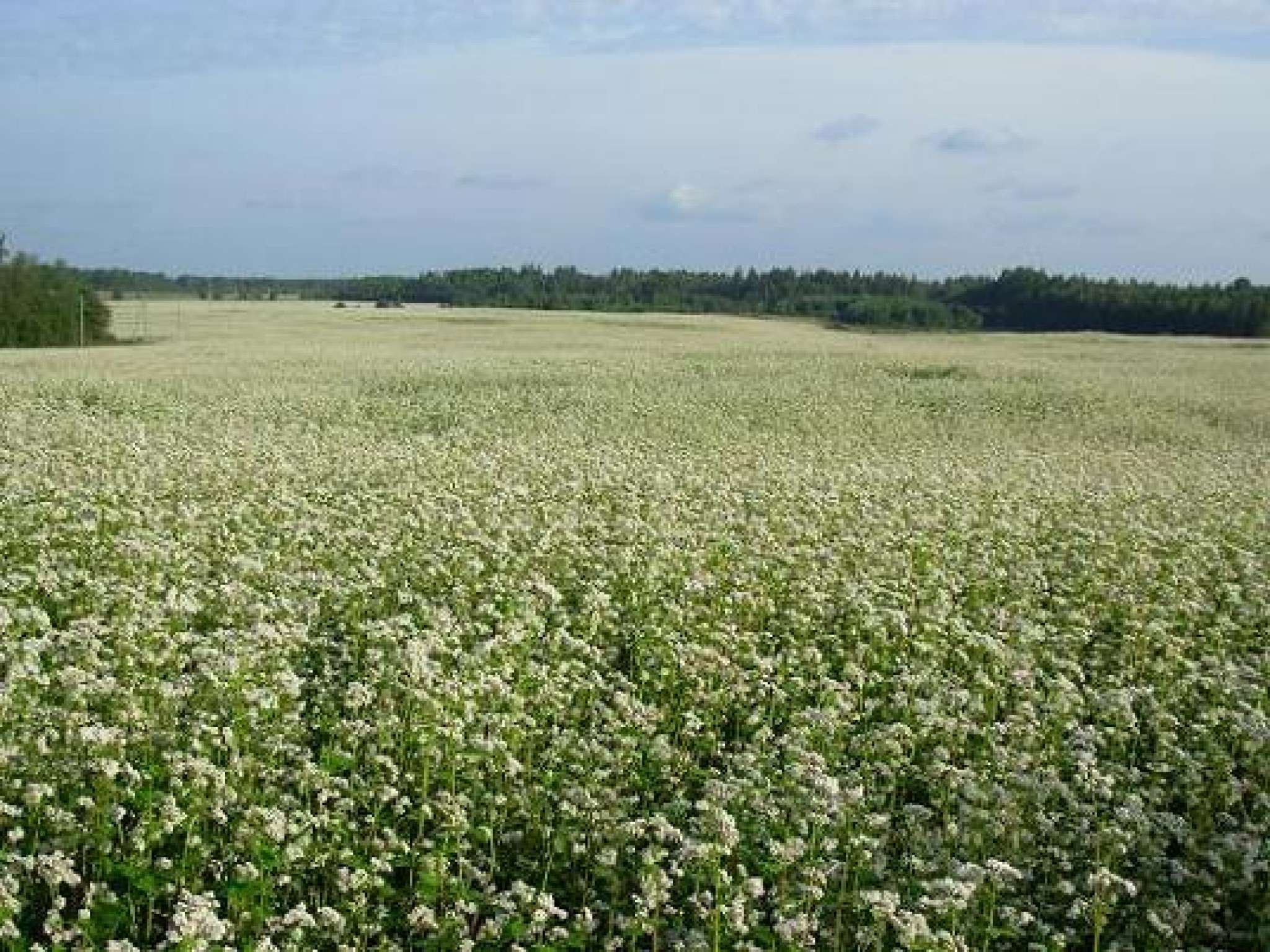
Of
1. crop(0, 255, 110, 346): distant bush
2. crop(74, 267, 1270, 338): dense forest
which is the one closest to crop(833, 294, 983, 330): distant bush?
crop(74, 267, 1270, 338): dense forest

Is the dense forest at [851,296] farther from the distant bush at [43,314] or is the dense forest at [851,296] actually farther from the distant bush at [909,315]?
the distant bush at [43,314]

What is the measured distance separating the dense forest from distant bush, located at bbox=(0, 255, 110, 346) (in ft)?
142

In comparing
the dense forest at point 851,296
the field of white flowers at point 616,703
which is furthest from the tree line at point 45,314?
the field of white flowers at point 616,703

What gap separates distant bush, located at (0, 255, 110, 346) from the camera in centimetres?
7750

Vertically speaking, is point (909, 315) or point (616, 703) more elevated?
point (909, 315)

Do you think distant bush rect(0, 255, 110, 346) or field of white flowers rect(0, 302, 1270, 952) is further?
distant bush rect(0, 255, 110, 346)

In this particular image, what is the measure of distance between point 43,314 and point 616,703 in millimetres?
79884

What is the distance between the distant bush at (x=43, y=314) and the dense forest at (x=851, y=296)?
4313 cm

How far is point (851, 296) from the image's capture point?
134 metres

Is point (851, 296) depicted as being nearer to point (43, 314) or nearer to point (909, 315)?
point (909, 315)

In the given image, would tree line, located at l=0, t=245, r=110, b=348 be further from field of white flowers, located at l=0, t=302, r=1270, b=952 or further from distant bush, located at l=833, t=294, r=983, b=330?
field of white flowers, located at l=0, t=302, r=1270, b=952

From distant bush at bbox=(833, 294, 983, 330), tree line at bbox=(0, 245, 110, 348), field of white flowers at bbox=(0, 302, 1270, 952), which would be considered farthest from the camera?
distant bush at bbox=(833, 294, 983, 330)

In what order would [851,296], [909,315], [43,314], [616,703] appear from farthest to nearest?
[851,296]
[909,315]
[43,314]
[616,703]

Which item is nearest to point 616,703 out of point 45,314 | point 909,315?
point 45,314
